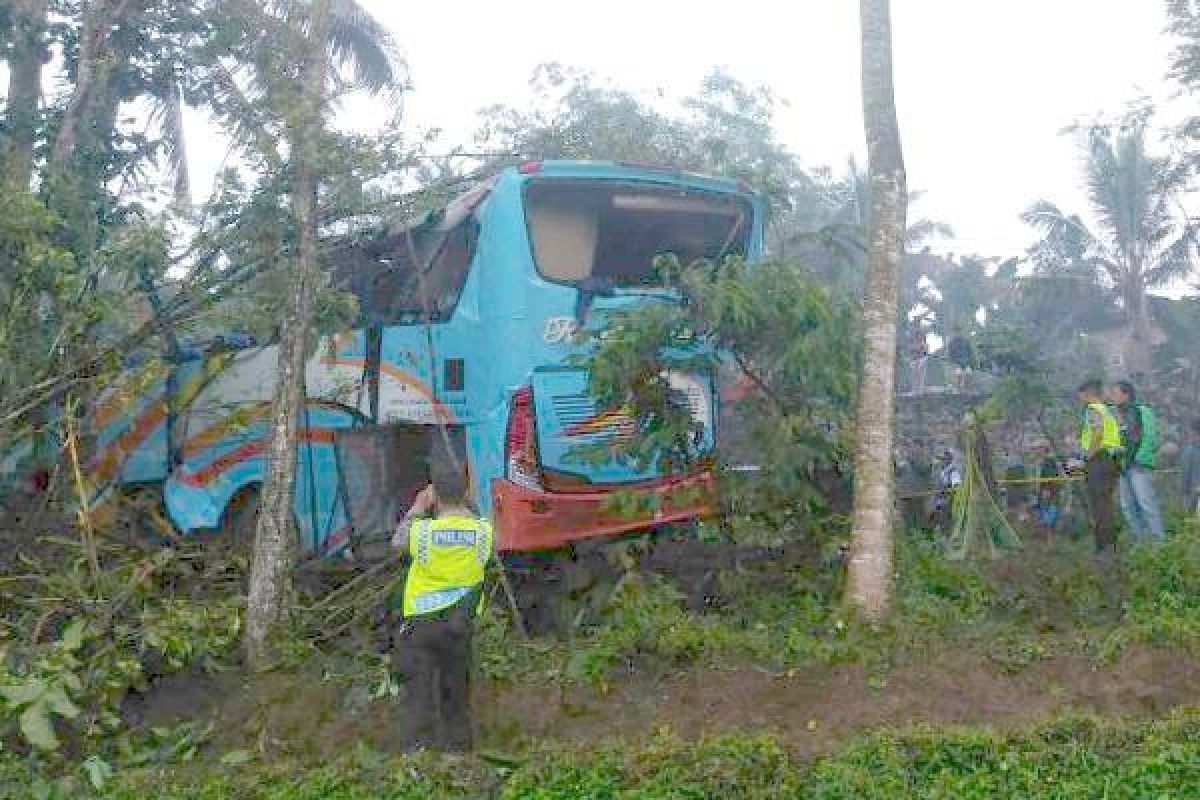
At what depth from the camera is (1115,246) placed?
1033 inches

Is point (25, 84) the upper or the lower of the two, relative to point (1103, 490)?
upper

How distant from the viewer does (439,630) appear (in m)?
5.73

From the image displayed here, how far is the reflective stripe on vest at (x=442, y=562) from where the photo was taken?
5.73 m

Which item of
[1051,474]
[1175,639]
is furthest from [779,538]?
[1051,474]

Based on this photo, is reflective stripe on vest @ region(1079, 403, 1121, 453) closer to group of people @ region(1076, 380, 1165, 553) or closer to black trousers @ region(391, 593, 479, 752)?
group of people @ region(1076, 380, 1165, 553)

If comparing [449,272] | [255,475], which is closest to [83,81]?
[255,475]

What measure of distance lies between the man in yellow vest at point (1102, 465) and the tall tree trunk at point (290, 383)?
Result: 5337 mm

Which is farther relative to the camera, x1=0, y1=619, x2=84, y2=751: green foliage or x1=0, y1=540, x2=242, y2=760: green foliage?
x1=0, y1=540, x2=242, y2=760: green foliage

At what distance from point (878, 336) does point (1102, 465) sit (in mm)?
2924

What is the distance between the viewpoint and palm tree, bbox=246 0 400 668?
22.3ft

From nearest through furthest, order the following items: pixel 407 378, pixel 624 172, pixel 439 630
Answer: pixel 439 630
pixel 624 172
pixel 407 378

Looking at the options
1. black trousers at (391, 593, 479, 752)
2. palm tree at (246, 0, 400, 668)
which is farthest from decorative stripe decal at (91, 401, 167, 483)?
black trousers at (391, 593, 479, 752)

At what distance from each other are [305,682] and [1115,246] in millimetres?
23615

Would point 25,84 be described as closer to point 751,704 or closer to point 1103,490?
point 751,704
